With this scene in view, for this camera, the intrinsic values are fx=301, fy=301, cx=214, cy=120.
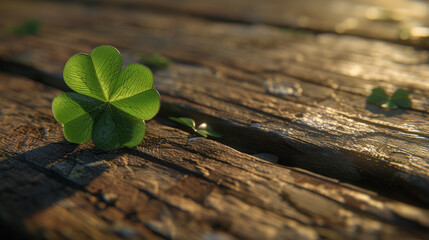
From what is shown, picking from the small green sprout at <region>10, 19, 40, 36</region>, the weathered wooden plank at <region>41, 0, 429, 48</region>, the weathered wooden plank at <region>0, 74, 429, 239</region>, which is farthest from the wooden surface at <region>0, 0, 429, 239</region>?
the weathered wooden plank at <region>41, 0, 429, 48</region>

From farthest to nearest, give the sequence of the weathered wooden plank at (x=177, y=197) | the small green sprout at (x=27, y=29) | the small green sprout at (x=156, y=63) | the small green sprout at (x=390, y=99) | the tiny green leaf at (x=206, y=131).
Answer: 1. the small green sprout at (x=27, y=29)
2. the small green sprout at (x=156, y=63)
3. the small green sprout at (x=390, y=99)
4. the tiny green leaf at (x=206, y=131)
5. the weathered wooden plank at (x=177, y=197)

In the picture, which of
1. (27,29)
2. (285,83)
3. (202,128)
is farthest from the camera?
(27,29)

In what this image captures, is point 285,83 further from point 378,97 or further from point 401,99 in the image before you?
point 401,99

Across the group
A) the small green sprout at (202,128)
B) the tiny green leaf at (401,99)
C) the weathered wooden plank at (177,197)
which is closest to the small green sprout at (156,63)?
the small green sprout at (202,128)

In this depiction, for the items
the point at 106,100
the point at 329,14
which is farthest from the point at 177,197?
the point at 329,14

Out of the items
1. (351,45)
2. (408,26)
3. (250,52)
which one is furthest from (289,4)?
(250,52)

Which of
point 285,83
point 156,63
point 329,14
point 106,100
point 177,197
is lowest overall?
point 177,197

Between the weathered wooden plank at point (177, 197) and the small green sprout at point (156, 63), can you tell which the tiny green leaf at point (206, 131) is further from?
the small green sprout at point (156, 63)
